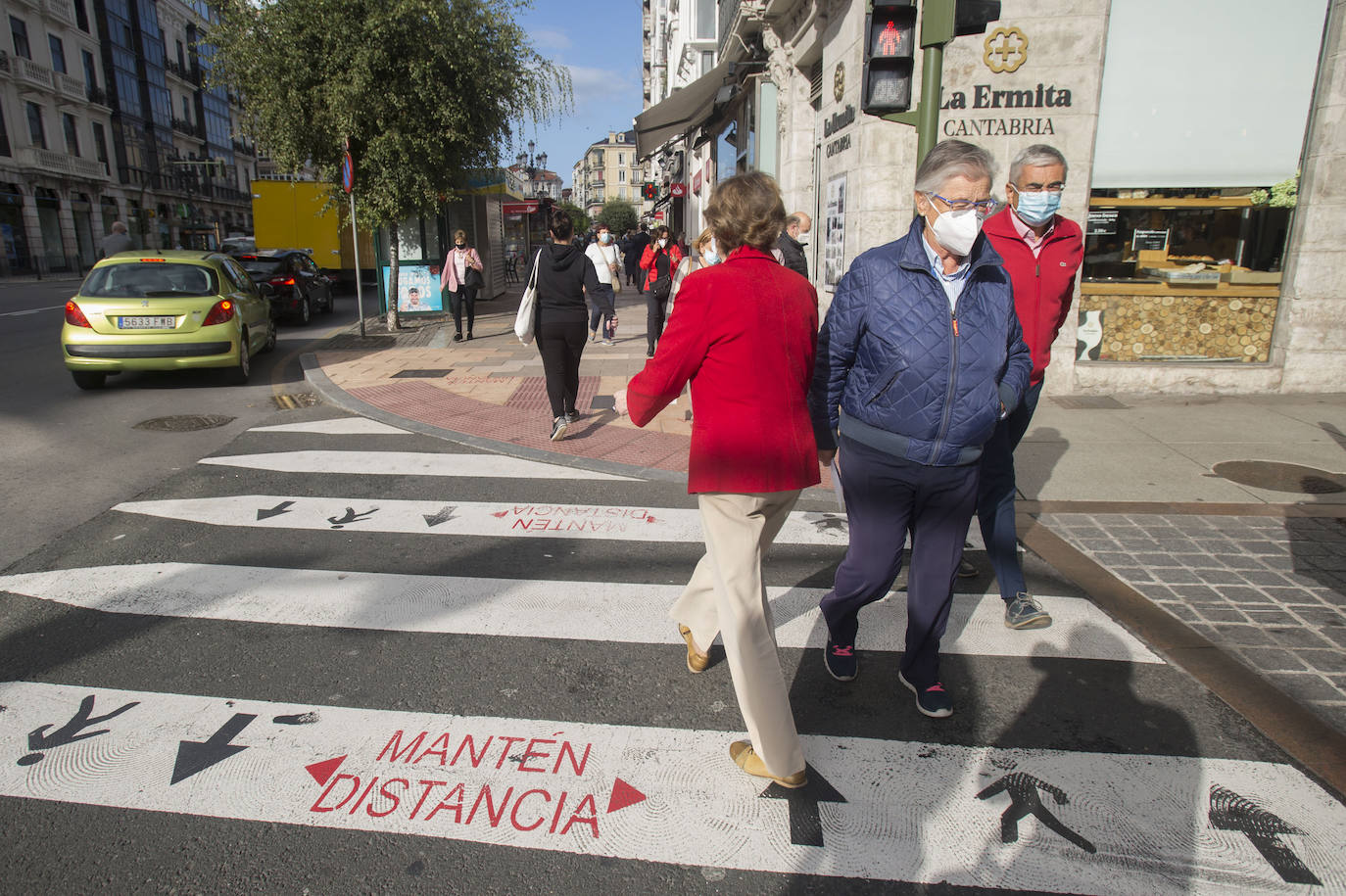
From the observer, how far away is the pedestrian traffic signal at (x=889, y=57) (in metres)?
5.34

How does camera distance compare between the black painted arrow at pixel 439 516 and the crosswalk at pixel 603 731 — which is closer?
the crosswalk at pixel 603 731

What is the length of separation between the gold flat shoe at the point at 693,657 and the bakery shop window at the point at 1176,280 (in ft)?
24.5

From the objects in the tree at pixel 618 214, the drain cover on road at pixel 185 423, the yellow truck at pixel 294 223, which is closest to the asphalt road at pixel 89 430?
the drain cover on road at pixel 185 423

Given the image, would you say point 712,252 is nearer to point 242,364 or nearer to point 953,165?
point 953,165

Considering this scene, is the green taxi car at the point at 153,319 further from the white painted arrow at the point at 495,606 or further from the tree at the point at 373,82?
the white painted arrow at the point at 495,606

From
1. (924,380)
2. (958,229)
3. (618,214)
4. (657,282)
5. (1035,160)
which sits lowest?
(657,282)

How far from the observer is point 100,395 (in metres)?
9.36

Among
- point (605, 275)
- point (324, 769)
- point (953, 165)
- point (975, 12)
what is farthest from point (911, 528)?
point (605, 275)

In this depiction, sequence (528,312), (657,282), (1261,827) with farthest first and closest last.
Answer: (657,282) → (528,312) → (1261,827)

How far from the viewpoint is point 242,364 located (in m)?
10.3

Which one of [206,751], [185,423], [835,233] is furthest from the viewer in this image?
[835,233]

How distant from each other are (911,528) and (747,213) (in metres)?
1.27

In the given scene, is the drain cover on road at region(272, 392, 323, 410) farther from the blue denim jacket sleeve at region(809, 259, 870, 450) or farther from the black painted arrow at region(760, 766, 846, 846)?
the black painted arrow at region(760, 766, 846, 846)

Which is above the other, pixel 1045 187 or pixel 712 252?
pixel 1045 187
